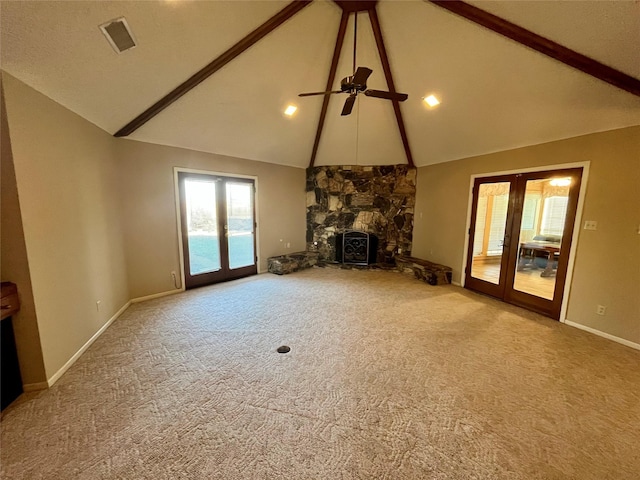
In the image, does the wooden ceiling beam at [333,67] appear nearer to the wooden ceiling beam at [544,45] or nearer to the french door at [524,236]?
the wooden ceiling beam at [544,45]

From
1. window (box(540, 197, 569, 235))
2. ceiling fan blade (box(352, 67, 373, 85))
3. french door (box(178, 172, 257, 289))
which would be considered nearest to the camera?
ceiling fan blade (box(352, 67, 373, 85))

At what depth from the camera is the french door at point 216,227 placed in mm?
4426

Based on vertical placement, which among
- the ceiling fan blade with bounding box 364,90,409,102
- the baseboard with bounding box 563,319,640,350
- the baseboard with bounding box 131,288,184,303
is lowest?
the baseboard with bounding box 563,319,640,350

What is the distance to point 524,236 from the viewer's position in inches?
151

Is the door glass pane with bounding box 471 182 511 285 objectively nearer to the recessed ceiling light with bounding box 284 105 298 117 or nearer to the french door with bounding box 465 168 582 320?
the french door with bounding box 465 168 582 320

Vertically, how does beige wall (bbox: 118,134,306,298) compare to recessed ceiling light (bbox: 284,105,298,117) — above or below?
below

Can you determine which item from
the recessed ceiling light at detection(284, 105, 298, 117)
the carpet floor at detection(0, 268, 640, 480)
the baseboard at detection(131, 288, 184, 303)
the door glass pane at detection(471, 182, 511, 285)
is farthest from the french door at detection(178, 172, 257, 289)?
the door glass pane at detection(471, 182, 511, 285)

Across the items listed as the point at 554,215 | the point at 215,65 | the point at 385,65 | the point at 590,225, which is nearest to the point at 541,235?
the point at 554,215

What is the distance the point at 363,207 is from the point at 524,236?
3246mm

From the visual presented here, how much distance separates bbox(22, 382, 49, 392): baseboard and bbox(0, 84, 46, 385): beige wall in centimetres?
2

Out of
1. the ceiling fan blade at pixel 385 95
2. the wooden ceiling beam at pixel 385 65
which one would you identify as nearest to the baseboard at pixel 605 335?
the ceiling fan blade at pixel 385 95

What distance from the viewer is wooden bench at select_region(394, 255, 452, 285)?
489 cm

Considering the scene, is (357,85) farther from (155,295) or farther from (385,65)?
(155,295)

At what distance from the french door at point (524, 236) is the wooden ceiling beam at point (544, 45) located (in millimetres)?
1114
